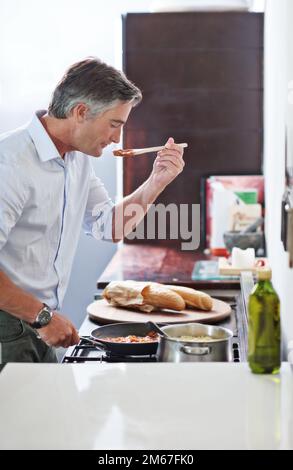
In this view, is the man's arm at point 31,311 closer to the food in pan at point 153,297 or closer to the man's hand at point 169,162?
the food in pan at point 153,297

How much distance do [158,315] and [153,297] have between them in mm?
54

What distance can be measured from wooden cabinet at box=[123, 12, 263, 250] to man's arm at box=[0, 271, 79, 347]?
185 cm

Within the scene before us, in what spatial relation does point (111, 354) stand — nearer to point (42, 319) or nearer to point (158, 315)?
point (42, 319)

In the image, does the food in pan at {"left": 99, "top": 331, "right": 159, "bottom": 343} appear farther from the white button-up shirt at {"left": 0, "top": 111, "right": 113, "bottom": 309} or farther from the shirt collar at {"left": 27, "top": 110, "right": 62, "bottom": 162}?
the shirt collar at {"left": 27, "top": 110, "right": 62, "bottom": 162}

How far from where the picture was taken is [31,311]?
1.72 meters

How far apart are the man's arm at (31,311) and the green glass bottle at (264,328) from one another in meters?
0.51

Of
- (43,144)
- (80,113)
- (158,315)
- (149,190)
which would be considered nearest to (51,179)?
(43,144)

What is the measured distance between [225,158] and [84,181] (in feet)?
4.73

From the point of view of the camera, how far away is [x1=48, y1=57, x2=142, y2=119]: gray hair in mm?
1986

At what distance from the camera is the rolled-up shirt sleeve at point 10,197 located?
1.79 meters

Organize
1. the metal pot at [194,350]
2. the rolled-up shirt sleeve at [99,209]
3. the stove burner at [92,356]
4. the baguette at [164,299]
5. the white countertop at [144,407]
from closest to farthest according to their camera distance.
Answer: the white countertop at [144,407] < the metal pot at [194,350] < the stove burner at [92,356] < the baguette at [164,299] < the rolled-up shirt sleeve at [99,209]

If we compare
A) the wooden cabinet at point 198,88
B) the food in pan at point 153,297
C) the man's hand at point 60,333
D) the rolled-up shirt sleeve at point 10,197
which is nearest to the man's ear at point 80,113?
the rolled-up shirt sleeve at point 10,197

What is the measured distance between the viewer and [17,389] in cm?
127
